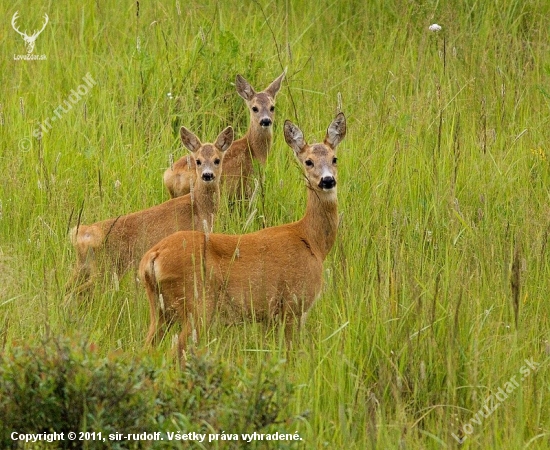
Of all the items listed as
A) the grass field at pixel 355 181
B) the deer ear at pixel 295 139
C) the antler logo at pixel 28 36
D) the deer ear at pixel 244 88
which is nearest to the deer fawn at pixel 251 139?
the deer ear at pixel 244 88

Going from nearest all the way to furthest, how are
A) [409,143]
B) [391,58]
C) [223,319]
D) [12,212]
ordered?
1. [223,319]
2. [12,212]
3. [409,143]
4. [391,58]

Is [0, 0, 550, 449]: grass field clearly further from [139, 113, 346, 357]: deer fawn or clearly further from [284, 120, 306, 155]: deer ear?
[284, 120, 306, 155]: deer ear

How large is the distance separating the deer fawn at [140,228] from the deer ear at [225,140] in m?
0.16

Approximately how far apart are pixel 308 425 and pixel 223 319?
1.63 m

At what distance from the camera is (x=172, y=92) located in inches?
364

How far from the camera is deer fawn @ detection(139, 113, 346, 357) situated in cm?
627

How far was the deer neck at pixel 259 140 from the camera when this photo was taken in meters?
9.27

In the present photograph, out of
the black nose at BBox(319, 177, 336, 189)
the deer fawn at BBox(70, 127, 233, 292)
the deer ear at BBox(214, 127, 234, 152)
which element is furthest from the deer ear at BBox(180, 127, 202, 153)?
the black nose at BBox(319, 177, 336, 189)

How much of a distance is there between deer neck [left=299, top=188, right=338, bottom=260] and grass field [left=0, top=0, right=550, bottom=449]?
166 mm

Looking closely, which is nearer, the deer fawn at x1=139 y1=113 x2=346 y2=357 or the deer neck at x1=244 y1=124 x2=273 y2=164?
the deer fawn at x1=139 y1=113 x2=346 y2=357

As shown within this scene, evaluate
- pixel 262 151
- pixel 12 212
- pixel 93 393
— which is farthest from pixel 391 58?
pixel 93 393

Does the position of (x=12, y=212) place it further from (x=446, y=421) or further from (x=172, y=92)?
(x=446, y=421)

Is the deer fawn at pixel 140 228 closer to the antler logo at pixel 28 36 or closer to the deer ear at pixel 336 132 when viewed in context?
the deer ear at pixel 336 132

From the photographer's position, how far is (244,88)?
30.7 feet
